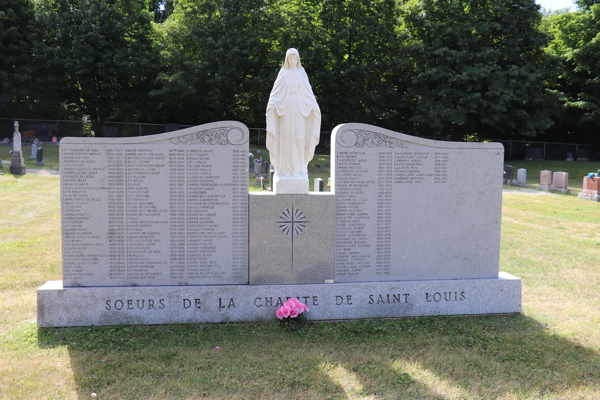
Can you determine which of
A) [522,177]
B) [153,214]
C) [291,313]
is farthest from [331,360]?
[522,177]

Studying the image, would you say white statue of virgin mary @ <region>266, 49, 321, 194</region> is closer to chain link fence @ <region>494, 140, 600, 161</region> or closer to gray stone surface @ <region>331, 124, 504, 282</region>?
gray stone surface @ <region>331, 124, 504, 282</region>

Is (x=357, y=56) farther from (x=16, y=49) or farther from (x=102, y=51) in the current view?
(x=16, y=49)

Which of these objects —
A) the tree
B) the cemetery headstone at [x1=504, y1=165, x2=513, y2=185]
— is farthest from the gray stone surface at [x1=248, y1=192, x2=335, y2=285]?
the tree

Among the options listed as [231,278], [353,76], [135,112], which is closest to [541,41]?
[353,76]

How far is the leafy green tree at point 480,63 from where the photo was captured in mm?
30453

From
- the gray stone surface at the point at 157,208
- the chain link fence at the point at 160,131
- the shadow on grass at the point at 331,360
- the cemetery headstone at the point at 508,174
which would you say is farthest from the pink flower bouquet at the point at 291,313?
the chain link fence at the point at 160,131

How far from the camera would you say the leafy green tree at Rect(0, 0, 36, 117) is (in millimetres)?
31172

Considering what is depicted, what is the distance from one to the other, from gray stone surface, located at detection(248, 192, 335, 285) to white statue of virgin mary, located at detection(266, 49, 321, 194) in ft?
0.73

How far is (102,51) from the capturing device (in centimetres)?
3256

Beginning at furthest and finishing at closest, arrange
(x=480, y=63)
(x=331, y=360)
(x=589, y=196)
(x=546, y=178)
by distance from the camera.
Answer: (x=480, y=63)
(x=546, y=178)
(x=589, y=196)
(x=331, y=360)

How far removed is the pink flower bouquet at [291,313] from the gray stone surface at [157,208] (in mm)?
732

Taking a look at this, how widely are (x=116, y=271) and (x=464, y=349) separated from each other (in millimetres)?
4308

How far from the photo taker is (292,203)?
22.7 ft

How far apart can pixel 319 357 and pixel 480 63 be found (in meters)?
28.3
